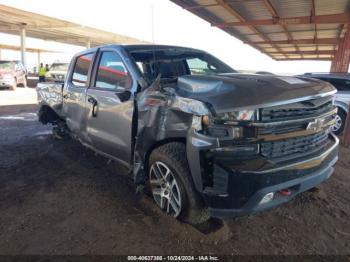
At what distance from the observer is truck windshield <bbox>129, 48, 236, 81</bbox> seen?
372 centimetres

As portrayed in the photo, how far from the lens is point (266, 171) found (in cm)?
249

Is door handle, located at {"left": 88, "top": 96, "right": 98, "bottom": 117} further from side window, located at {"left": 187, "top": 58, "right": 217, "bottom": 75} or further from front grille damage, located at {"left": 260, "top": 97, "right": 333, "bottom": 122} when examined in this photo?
front grille damage, located at {"left": 260, "top": 97, "right": 333, "bottom": 122}

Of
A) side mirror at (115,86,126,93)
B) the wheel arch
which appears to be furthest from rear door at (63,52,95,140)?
the wheel arch

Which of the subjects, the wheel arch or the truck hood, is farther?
the wheel arch

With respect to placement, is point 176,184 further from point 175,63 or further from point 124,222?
point 175,63

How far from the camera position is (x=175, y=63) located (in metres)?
4.13

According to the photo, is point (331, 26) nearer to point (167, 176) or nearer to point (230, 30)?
point (230, 30)

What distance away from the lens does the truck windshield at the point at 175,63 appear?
3723 mm

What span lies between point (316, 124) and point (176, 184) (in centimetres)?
147

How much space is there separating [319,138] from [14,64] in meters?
20.0

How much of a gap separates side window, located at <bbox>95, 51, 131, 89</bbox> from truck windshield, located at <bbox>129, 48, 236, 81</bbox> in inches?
8.2

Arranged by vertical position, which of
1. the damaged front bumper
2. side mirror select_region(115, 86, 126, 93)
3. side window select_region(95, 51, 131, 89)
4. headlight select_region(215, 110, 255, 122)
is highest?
side window select_region(95, 51, 131, 89)

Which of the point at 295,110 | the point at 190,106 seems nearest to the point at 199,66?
the point at 190,106

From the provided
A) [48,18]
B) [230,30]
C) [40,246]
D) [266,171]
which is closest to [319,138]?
[266,171]
